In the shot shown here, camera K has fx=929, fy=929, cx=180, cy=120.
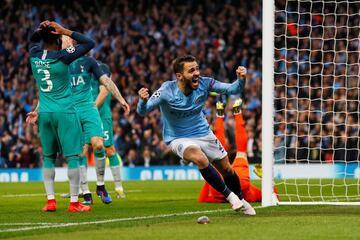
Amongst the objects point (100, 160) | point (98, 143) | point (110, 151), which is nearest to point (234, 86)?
point (98, 143)

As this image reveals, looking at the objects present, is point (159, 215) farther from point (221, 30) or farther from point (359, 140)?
point (221, 30)

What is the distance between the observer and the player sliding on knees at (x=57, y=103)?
1100 centimetres

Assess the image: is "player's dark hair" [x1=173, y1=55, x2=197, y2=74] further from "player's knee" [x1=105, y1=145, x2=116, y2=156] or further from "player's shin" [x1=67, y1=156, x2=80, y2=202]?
"player's knee" [x1=105, y1=145, x2=116, y2=156]

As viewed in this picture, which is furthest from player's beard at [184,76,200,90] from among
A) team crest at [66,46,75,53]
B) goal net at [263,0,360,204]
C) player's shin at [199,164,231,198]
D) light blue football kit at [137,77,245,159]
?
goal net at [263,0,360,204]

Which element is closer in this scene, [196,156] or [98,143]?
[196,156]

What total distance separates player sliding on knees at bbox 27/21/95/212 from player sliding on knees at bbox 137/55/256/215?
4.14ft

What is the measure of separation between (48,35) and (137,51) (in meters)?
19.2

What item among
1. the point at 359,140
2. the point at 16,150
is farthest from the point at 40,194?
the point at 16,150

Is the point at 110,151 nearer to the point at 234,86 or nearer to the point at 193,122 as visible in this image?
the point at 193,122

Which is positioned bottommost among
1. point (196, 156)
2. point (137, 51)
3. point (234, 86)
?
point (196, 156)

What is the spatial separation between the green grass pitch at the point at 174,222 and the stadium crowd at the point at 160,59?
12358 mm

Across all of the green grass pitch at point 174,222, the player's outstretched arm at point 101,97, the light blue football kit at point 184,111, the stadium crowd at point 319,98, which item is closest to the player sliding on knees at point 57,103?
the green grass pitch at point 174,222

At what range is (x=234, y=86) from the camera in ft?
32.6

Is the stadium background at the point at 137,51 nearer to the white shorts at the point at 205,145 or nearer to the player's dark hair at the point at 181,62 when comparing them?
the white shorts at the point at 205,145
